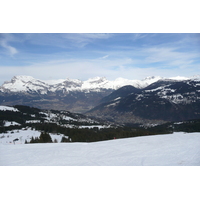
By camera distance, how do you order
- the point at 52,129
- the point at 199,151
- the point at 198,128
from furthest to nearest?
the point at 198,128 → the point at 52,129 → the point at 199,151

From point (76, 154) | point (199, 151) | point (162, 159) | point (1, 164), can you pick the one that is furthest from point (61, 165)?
point (199, 151)

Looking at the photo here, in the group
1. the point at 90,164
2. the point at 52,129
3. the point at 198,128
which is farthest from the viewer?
the point at 198,128

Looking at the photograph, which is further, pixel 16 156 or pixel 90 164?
pixel 16 156

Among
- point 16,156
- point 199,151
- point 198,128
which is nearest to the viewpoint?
point 199,151

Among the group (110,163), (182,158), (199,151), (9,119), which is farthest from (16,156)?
(9,119)

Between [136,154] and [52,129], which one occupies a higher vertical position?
[136,154]

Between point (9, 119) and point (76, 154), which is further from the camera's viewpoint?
point (9, 119)

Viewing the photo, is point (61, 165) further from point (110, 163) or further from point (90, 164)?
point (110, 163)

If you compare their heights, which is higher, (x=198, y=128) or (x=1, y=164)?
(x=1, y=164)

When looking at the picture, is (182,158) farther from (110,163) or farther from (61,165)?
(61,165)
